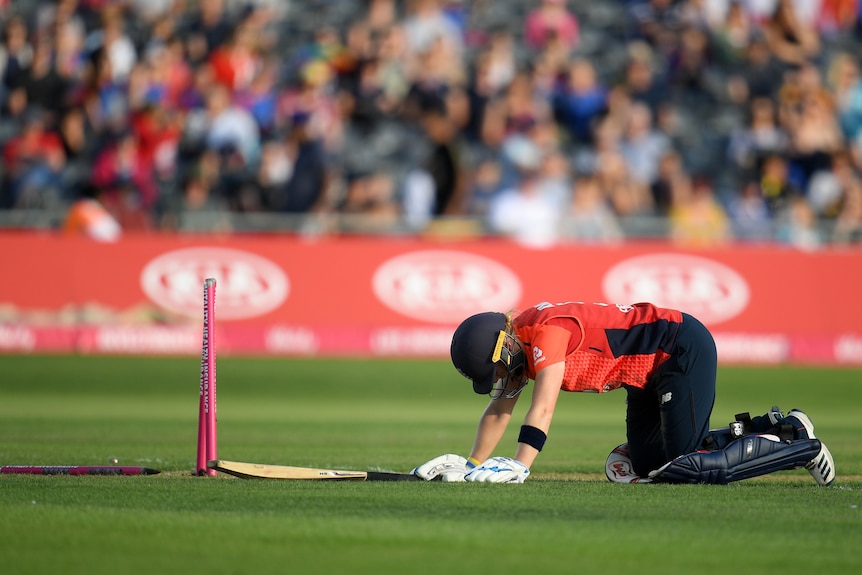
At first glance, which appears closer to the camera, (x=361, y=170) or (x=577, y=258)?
(x=577, y=258)

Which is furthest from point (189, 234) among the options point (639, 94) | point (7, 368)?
point (639, 94)

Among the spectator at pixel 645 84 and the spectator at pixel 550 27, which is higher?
the spectator at pixel 550 27

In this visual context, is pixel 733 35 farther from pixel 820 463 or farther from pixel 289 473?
pixel 289 473

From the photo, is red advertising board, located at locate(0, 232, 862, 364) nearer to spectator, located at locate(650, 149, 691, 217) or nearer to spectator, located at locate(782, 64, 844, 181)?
spectator, located at locate(650, 149, 691, 217)

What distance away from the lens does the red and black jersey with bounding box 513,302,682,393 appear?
8.33 m

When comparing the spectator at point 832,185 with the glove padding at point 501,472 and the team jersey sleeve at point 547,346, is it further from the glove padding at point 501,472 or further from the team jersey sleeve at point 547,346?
the glove padding at point 501,472

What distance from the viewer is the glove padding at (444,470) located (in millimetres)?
8680

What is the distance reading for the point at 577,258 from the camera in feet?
67.1

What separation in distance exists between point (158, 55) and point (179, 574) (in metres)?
20.1

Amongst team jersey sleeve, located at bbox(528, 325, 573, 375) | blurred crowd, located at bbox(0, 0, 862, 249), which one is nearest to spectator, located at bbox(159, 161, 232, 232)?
blurred crowd, located at bbox(0, 0, 862, 249)

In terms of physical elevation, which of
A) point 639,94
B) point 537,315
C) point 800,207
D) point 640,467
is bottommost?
point 640,467

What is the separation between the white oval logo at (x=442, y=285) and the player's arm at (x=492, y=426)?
37.0 feet

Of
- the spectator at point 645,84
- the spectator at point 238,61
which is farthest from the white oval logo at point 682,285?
the spectator at point 238,61

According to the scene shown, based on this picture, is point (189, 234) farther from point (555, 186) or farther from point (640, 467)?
point (640, 467)
